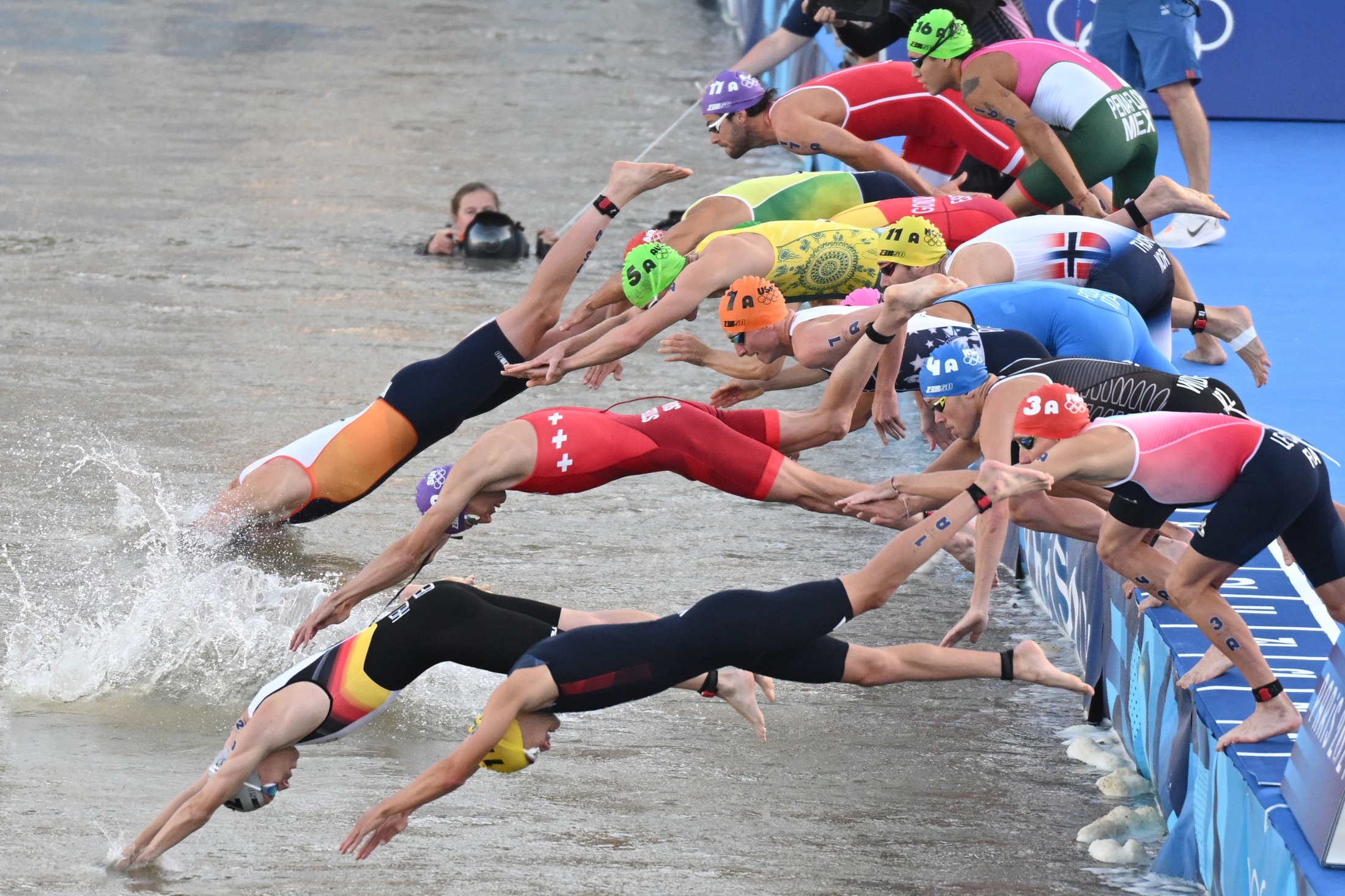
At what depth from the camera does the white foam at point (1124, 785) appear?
6.20 metres

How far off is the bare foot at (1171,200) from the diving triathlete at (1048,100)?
34 cm

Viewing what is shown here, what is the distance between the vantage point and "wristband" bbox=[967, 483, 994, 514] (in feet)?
18.3

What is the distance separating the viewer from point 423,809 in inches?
245

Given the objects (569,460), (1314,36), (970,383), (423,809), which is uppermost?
(1314,36)

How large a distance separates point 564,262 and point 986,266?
201 cm

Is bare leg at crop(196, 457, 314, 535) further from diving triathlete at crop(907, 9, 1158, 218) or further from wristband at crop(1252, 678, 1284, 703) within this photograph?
wristband at crop(1252, 678, 1284, 703)

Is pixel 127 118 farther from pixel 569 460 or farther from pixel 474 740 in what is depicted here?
pixel 474 740

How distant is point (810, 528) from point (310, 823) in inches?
143

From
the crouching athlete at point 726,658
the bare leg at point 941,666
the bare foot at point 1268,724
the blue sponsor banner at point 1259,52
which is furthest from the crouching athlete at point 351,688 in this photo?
the blue sponsor banner at point 1259,52

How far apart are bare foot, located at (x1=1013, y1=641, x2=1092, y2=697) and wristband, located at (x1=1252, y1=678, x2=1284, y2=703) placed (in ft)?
2.97

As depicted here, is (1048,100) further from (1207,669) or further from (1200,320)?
(1207,669)

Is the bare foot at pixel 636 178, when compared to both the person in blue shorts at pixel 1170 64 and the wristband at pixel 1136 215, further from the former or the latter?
the person in blue shorts at pixel 1170 64

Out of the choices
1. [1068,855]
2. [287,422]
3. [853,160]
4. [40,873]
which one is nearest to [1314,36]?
[853,160]

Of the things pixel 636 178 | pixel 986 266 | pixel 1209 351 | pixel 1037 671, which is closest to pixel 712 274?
pixel 636 178
